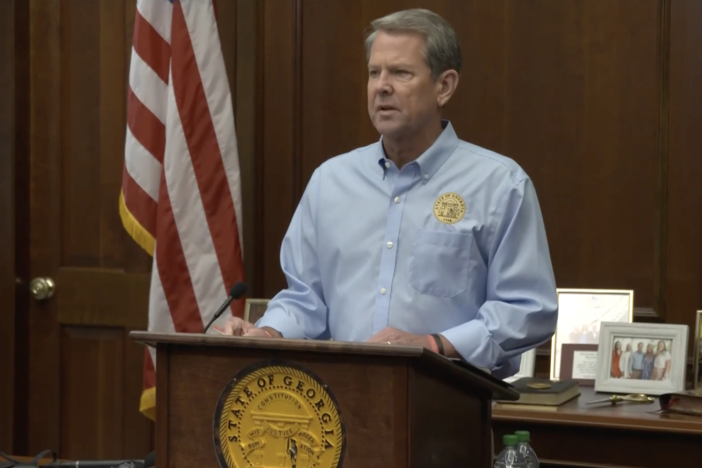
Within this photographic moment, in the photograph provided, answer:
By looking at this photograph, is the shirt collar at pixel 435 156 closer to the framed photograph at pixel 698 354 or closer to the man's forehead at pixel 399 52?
the man's forehead at pixel 399 52

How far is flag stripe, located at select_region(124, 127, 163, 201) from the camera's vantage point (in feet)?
11.0

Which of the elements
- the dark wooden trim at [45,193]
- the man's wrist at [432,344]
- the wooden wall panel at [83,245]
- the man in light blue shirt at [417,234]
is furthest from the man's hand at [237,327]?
the dark wooden trim at [45,193]

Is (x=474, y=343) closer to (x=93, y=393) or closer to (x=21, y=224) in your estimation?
(x=93, y=393)

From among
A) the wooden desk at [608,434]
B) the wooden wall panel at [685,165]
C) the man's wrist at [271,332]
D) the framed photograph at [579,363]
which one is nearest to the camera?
the man's wrist at [271,332]

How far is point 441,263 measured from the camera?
206cm

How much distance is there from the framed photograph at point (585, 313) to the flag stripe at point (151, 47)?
1.48 metres

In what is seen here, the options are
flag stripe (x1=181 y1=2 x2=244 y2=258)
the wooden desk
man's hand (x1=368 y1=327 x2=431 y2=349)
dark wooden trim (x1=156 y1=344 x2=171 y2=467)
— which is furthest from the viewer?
flag stripe (x1=181 y1=2 x2=244 y2=258)

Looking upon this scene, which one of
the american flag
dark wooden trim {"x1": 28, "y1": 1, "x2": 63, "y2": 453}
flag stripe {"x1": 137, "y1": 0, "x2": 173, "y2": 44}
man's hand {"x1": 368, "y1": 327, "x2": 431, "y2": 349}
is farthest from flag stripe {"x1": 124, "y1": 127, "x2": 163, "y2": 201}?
man's hand {"x1": 368, "y1": 327, "x2": 431, "y2": 349}

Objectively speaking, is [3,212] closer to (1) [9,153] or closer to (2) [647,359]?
(1) [9,153]

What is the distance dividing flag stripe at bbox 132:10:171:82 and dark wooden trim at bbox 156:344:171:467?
193 cm

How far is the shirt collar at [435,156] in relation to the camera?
215cm

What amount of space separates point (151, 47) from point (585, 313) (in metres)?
1.64

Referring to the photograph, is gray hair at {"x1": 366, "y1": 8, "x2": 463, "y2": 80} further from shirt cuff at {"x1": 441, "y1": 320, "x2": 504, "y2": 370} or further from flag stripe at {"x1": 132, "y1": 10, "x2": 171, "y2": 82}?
flag stripe at {"x1": 132, "y1": 10, "x2": 171, "y2": 82}

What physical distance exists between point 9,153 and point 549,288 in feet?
8.56
